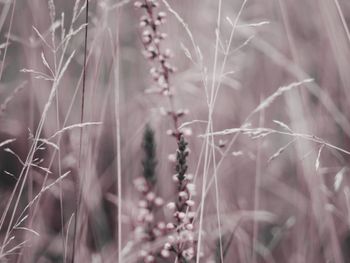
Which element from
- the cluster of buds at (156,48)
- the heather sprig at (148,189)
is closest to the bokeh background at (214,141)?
the heather sprig at (148,189)

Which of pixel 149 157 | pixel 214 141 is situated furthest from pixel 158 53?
pixel 214 141

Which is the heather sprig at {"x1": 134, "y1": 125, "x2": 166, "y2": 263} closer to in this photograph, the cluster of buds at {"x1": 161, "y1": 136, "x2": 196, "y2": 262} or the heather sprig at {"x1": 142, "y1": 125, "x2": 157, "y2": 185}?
the heather sprig at {"x1": 142, "y1": 125, "x2": 157, "y2": 185}

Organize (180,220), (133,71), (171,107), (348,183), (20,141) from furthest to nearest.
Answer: (133,71) < (20,141) < (348,183) < (171,107) < (180,220)

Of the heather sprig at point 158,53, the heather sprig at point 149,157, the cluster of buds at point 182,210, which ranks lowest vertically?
the cluster of buds at point 182,210

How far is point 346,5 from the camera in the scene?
298cm

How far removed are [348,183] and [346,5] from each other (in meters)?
1.21

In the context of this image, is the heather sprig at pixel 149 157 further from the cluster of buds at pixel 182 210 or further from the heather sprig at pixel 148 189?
the cluster of buds at pixel 182 210

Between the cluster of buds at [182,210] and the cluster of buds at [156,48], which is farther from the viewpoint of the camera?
the cluster of buds at [156,48]

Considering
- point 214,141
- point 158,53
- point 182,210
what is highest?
point 158,53

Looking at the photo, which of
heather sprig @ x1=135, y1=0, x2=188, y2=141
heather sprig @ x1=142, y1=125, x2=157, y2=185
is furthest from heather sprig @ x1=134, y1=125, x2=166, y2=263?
heather sprig @ x1=135, y1=0, x2=188, y2=141

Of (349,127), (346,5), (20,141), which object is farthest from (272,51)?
(20,141)

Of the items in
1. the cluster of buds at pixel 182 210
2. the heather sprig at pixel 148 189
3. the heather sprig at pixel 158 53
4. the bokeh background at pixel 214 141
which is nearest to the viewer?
the cluster of buds at pixel 182 210

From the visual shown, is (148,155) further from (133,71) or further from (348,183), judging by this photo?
(133,71)

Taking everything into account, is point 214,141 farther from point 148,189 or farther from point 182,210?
point 182,210
